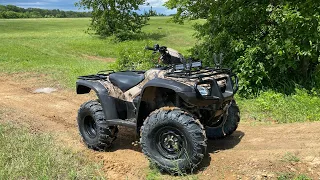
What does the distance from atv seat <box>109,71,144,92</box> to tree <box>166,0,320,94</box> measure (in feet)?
13.9

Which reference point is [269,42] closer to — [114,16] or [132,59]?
[132,59]

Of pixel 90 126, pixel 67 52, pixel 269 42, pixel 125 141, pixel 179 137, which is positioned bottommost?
pixel 67 52

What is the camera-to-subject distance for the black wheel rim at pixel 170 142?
4.69 meters

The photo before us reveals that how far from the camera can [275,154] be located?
4.85 meters

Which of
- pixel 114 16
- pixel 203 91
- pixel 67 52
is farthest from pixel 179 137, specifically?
pixel 114 16

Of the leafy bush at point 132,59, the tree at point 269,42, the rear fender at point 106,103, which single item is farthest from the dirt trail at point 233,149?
the leafy bush at point 132,59

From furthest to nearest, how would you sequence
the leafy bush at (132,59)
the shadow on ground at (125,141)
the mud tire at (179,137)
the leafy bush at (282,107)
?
the leafy bush at (132,59), the leafy bush at (282,107), the shadow on ground at (125,141), the mud tire at (179,137)

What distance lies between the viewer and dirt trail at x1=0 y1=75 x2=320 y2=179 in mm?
4570

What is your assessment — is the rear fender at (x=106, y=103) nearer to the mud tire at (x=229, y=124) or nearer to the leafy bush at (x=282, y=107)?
the mud tire at (x=229, y=124)

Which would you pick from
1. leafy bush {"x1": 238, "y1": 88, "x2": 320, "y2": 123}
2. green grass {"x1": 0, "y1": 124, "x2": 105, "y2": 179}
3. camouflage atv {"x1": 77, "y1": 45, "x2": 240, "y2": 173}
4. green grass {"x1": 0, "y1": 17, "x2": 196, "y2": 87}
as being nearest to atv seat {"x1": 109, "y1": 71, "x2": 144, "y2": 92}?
camouflage atv {"x1": 77, "y1": 45, "x2": 240, "y2": 173}

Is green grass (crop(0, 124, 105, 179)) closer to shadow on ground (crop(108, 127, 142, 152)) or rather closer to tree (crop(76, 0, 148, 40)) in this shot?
shadow on ground (crop(108, 127, 142, 152))

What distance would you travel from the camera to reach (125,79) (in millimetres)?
5609

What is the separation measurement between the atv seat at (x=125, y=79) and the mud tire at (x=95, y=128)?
48cm

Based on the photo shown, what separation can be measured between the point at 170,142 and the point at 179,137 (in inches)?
8.0
